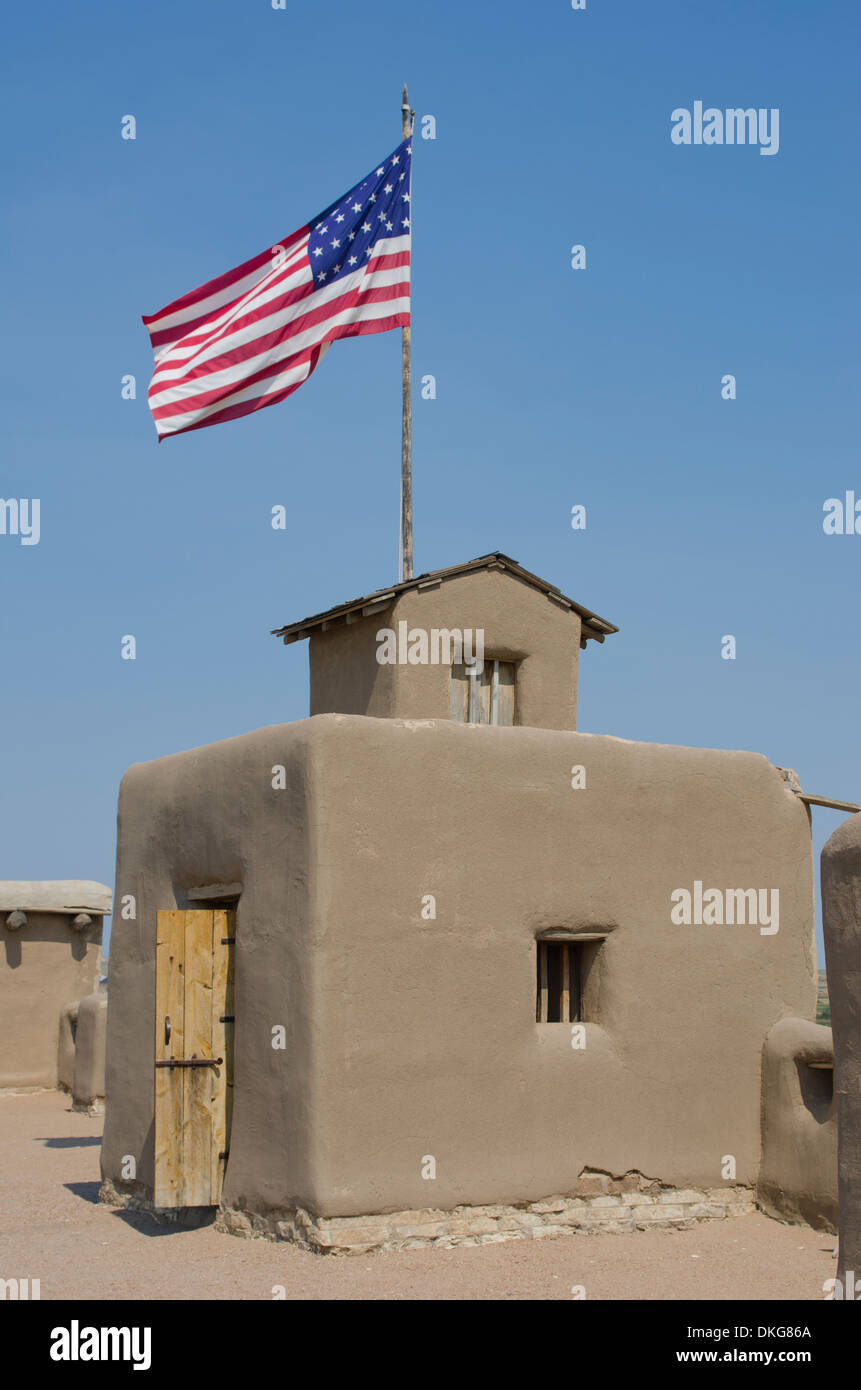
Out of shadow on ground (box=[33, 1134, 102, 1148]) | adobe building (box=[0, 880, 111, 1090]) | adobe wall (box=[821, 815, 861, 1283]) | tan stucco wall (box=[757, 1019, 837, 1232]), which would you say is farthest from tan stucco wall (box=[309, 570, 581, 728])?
adobe building (box=[0, 880, 111, 1090])

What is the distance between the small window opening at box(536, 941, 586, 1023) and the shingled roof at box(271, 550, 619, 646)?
3396 millimetres

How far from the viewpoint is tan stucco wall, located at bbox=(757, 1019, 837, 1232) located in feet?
35.4

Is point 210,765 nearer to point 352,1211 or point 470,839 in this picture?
point 470,839

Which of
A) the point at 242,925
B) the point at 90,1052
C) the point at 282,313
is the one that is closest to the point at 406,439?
the point at 282,313

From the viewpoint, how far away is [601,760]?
11.4 m

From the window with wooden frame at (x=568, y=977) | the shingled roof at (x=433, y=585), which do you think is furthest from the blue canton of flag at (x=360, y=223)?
the window with wooden frame at (x=568, y=977)

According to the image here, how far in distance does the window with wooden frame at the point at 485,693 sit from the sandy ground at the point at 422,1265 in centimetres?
449

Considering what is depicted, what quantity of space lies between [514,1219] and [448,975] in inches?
70.3

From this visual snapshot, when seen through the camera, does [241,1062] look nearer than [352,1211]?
No

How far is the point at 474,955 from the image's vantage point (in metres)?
10.5

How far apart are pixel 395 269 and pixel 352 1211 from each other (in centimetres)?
876

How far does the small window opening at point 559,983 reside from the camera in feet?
36.6

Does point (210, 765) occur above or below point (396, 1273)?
above
